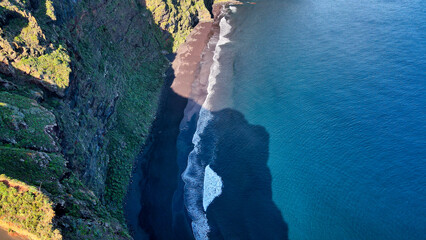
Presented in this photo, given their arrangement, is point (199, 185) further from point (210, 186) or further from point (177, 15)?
point (177, 15)

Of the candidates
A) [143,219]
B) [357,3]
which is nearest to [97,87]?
[143,219]

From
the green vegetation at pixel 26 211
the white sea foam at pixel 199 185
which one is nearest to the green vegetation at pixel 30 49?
the green vegetation at pixel 26 211

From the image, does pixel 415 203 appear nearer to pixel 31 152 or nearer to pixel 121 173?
pixel 121 173

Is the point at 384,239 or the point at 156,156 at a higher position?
the point at 384,239

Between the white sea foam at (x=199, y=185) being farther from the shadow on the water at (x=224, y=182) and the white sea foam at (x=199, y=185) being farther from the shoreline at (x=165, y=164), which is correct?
the shoreline at (x=165, y=164)

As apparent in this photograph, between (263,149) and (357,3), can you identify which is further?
(357,3)

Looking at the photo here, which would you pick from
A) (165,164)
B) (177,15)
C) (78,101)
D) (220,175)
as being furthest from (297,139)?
(177,15)
